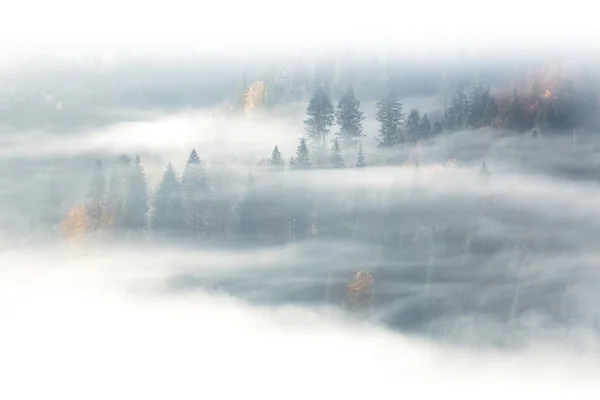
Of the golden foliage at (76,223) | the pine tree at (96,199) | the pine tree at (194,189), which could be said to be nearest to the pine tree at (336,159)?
the pine tree at (194,189)

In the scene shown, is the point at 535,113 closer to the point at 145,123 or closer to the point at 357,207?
the point at 357,207

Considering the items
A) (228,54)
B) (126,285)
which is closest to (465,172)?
(228,54)

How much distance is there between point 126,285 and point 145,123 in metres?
2.23

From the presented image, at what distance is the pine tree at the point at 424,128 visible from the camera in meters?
11.5

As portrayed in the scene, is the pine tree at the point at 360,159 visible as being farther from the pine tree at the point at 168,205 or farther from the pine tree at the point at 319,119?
the pine tree at the point at 168,205

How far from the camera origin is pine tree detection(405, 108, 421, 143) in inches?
452

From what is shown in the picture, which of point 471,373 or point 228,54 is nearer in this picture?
point 471,373

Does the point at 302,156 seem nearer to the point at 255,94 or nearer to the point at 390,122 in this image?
the point at 255,94

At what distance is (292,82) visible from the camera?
39.1 ft

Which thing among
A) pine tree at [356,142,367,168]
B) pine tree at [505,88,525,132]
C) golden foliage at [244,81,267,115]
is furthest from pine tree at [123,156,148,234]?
pine tree at [505,88,525,132]

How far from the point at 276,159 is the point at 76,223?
2818 millimetres

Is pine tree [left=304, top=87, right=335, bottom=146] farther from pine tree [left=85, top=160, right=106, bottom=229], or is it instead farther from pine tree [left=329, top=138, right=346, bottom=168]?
pine tree [left=85, top=160, right=106, bottom=229]

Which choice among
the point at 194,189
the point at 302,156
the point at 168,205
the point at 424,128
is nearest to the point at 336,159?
the point at 302,156

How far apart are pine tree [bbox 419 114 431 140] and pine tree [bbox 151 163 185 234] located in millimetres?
3298
